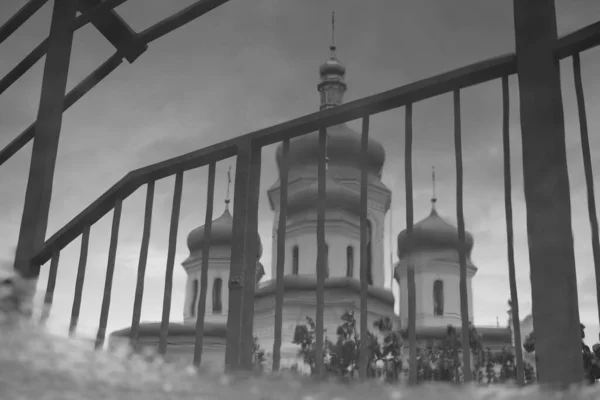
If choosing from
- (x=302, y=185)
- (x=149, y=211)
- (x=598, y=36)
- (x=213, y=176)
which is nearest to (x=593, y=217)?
(x=598, y=36)

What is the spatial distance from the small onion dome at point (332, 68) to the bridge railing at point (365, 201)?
950 inches

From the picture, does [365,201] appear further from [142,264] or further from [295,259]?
[295,259]

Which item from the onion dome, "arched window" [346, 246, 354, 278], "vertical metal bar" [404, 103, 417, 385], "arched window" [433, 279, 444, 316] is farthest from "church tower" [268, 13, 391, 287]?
"vertical metal bar" [404, 103, 417, 385]

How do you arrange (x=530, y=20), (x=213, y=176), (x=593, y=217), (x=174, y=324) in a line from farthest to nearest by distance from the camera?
(x=174, y=324)
(x=213, y=176)
(x=530, y=20)
(x=593, y=217)

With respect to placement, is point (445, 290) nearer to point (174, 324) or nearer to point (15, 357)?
point (174, 324)

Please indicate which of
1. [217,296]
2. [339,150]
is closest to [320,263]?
[339,150]

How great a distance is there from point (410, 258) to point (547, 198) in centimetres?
33

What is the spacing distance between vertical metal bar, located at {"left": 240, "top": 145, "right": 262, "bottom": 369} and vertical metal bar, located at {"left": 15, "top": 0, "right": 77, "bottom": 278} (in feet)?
2.77

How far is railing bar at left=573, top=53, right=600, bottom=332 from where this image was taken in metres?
1.48

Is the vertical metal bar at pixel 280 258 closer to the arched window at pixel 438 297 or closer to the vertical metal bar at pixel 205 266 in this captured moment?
the vertical metal bar at pixel 205 266

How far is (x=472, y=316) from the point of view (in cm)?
2375

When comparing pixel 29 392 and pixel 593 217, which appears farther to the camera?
pixel 593 217

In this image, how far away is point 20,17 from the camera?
3006 mm

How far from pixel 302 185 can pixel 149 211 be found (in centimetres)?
2106
